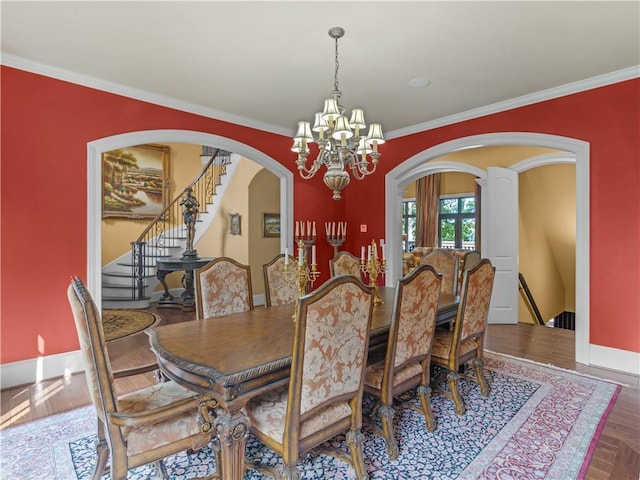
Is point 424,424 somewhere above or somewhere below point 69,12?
below

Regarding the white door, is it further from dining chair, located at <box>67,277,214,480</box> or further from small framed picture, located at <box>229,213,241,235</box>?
dining chair, located at <box>67,277,214,480</box>

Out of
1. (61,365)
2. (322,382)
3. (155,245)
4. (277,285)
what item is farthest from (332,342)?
(155,245)

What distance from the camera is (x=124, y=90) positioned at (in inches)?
139

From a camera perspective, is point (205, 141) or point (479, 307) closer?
point (479, 307)

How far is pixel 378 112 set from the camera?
4254 mm

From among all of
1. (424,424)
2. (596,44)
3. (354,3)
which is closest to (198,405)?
(424,424)

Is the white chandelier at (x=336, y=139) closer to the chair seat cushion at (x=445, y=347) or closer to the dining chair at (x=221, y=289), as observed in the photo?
the dining chair at (x=221, y=289)

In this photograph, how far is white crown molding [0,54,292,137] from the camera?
300 cm

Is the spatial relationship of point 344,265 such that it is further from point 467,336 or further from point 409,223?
point 409,223

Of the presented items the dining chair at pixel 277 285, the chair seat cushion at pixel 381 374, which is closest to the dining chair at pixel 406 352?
the chair seat cushion at pixel 381 374

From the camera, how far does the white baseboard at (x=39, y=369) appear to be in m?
2.98

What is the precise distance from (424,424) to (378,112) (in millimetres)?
3404

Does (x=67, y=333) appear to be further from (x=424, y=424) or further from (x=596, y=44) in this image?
(x=596, y=44)

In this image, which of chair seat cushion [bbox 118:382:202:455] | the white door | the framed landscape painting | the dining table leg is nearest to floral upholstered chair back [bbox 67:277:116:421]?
chair seat cushion [bbox 118:382:202:455]
